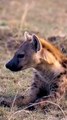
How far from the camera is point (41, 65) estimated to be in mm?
6930

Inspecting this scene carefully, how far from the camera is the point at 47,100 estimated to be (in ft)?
21.8

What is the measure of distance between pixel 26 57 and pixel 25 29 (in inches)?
140

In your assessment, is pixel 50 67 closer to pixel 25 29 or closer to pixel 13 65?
pixel 13 65

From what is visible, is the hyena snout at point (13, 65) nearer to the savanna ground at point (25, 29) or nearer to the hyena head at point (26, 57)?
the hyena head at point (26, 57)

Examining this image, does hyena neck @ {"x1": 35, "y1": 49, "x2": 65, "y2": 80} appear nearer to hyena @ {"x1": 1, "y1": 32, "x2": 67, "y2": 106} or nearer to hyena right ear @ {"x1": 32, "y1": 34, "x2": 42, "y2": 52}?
hyena @ {"x1": 1, "y1": 32, "x2": 67, "y2": 106}

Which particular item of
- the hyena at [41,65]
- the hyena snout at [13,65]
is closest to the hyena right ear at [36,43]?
the hyena at [41,65]

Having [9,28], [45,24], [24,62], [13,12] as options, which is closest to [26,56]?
[24,62]

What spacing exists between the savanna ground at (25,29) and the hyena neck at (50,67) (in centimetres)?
39

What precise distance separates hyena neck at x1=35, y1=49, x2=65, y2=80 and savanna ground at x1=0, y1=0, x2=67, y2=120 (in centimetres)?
39

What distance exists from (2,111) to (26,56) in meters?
0.95

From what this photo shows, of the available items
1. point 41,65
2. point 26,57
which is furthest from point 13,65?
point 41,65

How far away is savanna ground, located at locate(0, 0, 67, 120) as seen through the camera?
6457 millimetres

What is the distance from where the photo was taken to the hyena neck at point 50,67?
692cm

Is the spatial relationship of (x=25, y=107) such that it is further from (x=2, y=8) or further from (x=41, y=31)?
(x=2, y=8)
